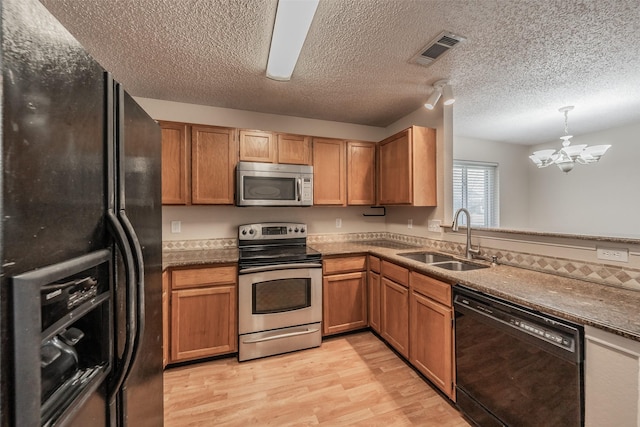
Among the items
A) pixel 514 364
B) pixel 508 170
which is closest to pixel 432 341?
pixel 514 364

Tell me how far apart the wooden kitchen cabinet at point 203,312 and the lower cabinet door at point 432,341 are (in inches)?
61.0

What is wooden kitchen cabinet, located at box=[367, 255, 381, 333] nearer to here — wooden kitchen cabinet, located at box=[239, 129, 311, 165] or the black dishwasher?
the black dishwasher

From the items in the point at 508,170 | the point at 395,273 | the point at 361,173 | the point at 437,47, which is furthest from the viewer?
the point at 508,170

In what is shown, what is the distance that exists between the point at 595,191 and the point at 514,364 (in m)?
Result: 4.46

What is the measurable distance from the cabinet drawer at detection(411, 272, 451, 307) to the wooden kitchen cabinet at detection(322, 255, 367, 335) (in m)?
0.73

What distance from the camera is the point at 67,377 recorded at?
596 mm

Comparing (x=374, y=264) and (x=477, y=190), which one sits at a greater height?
(x=477, y=190)

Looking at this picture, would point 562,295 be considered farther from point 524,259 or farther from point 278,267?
point 278,267

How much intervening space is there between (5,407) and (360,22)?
6.64ft

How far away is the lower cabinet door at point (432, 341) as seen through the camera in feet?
5.72

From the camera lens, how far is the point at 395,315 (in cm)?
233

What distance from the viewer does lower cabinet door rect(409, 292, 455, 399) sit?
174 cm

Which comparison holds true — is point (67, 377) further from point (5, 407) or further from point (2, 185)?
point (2, 185)

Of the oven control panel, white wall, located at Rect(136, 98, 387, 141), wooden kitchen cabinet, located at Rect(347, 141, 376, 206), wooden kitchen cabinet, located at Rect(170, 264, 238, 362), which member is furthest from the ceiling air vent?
wooden kitchen cabinet, located at Rect(170, 264, 238, 362)
